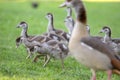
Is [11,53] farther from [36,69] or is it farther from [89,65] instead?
[89,65]

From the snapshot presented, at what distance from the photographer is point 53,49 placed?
1238 centimetres

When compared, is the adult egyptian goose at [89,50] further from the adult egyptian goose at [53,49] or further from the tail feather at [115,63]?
the adult egyptian goose at [53,49]

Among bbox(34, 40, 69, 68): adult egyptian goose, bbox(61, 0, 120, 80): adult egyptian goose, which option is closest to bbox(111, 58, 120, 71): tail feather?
bbox(61, 0, 120, 80): adult egyptian goose

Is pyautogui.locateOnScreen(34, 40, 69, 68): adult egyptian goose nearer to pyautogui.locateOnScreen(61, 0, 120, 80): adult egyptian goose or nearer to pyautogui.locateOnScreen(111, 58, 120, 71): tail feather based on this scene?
pyautogui.locateOnScreen(61, 0, 120, 80): adult egyptian goose

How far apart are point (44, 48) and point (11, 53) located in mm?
1967

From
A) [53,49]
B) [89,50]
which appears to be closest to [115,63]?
[89,50]

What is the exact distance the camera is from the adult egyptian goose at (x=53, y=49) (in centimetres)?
1238

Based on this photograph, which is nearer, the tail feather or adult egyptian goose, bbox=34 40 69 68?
the tail feather

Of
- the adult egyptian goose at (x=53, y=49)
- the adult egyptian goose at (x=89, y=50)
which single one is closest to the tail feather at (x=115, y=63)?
the adult egyptian goose at (x=89, y=50)

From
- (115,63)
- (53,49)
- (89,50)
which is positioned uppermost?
(89,50)

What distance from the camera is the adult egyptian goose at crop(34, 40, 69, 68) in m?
12.4

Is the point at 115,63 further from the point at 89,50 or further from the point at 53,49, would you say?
the point at 53,49

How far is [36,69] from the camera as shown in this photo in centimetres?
1152

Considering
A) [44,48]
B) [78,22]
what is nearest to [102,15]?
[44,48]
